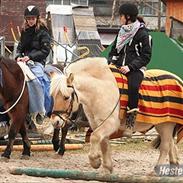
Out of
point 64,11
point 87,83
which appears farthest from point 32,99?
point 64,11

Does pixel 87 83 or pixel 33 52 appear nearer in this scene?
pixel 87 83

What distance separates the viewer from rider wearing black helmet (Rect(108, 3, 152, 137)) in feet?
24.0

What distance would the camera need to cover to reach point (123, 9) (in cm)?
755

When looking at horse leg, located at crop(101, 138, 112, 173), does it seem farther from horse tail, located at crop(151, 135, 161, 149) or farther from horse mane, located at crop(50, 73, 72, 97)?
horse tail, located at crop(151, 135, 161, 149)

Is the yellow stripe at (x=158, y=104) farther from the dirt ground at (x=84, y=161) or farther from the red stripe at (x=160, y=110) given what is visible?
the dirt ground at (x=84, y=161)

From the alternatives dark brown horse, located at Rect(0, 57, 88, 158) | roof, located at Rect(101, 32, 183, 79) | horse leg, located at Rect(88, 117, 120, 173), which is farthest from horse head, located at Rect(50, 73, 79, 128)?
roof, located at Rect(101, 32, 183, 79)

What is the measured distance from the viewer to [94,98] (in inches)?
277

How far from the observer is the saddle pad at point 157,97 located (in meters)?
7.27

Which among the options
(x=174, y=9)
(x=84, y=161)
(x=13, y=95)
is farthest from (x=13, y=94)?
(x=174, y=9)

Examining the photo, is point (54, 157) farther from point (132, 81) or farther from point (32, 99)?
point (132, 81)

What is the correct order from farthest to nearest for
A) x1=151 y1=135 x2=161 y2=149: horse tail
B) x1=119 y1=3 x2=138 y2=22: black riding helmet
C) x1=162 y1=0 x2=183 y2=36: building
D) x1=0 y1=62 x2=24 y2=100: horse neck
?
x1=162 y1=0 x2=183 y2=36: building < x1=0 y1=62 x2=24 y2=100: horse neck < x1=151 y1=135 x2=161 y2=149: horse tail < x1=119 y1=3 x2=138 y2=22: black riding helmet

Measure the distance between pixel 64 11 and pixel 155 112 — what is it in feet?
84.1

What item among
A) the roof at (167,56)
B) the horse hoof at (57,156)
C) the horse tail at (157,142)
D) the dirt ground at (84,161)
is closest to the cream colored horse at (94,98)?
the dirt ground at (84,161)

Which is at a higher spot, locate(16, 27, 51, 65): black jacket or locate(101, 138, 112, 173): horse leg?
locate(16, 27, 51, 65): black jacket
